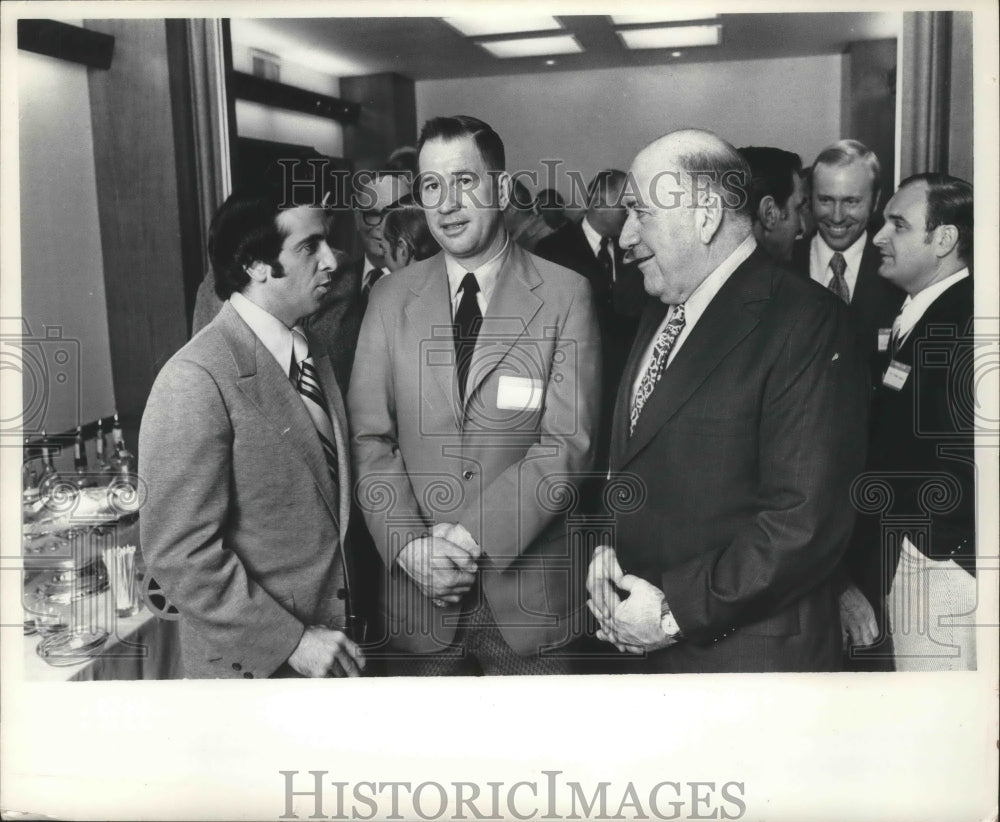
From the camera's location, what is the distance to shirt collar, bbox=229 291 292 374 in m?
3.01

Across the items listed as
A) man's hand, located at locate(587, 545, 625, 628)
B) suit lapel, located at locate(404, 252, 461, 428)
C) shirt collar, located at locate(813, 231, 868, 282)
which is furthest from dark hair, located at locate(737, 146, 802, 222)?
man's hand, located at locate(587, 545, 625, 628)

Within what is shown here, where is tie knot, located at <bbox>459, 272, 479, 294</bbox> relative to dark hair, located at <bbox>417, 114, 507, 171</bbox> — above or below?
below

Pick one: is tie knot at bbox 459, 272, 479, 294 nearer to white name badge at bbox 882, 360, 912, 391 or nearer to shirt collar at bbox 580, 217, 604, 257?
shirt collar at bbox 580, 217, 604, 257

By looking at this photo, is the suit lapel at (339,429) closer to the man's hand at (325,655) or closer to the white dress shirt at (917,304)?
the man's hand at (325,655)

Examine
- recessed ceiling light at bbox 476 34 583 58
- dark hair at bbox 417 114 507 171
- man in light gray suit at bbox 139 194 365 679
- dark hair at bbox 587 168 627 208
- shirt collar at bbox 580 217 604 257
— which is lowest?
man in light gray suit at bbox 139 194 365 679

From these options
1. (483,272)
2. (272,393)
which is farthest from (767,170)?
(272,393)

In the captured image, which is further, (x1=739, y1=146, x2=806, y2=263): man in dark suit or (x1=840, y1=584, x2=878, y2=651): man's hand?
(x1=840, y1=584, x2=878, y2=651): man's hand

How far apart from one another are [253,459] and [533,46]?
4.49 feet

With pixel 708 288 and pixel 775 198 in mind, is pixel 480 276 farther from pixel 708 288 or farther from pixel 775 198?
pixel 775 198

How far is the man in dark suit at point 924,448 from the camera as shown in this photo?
9.93 ft

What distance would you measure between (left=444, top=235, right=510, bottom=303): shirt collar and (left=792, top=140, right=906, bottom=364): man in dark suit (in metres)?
0.80

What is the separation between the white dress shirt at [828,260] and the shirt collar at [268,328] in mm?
1449

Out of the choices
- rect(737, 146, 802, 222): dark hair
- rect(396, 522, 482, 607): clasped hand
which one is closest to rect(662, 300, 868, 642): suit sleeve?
rect(737, 146, 802, 222): dark hair

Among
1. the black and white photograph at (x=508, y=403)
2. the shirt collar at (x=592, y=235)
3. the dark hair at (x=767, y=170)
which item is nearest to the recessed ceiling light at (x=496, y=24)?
the black and white photograph at (x=508, y=403)
